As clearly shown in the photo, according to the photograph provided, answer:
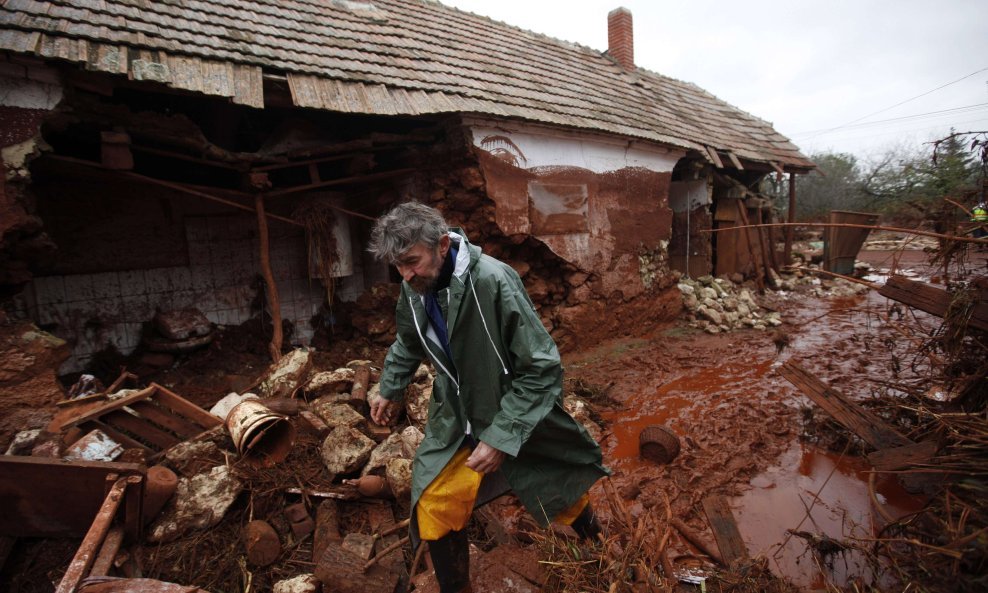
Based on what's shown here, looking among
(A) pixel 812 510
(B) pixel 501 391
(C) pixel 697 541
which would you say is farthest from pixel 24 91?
(A) pixel 812 510

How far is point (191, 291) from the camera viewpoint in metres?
6.03

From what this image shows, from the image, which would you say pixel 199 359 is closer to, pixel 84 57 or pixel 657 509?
pixel 84 57

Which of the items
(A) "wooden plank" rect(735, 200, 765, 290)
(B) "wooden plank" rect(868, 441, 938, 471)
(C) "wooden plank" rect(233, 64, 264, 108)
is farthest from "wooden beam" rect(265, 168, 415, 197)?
(A) "wooden plank" rect(735, 200, 765, 290)

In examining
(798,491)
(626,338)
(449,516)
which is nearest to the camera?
(449,516)

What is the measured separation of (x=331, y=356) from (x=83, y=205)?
3289 millimetres

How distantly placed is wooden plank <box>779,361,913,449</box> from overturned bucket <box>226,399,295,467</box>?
167 inches

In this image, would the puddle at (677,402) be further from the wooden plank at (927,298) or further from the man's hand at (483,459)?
the man's hand at (483,459)

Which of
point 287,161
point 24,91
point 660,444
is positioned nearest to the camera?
point 24,91

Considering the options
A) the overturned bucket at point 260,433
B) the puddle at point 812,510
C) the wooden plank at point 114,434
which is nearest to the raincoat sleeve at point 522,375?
the puddle at point 812,510

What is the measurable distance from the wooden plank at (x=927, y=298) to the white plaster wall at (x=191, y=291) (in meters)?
6.70

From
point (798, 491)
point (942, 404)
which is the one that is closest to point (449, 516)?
point (798, 491)

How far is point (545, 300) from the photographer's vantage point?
7152 millimetres

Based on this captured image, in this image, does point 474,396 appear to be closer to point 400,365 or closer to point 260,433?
point 400,365

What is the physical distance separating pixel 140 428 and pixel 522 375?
10.8 ft
